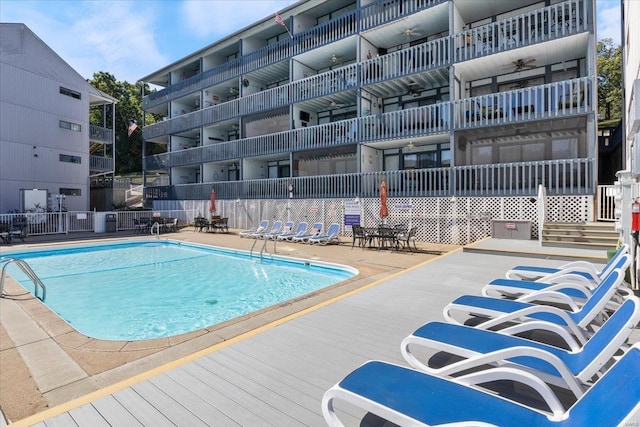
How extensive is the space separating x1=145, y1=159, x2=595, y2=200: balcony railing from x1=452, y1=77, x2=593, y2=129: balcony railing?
72.0 inches

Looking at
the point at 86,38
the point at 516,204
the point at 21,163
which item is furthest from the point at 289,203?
the point at 21,163

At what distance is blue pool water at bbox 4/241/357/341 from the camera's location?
6.49 meters

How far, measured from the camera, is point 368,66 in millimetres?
16312

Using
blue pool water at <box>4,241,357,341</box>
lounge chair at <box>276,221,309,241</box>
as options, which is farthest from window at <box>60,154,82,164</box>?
lounge chair at <box>276,221,309,241</box>

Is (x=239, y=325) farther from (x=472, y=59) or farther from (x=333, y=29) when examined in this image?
(x=333, y=29)

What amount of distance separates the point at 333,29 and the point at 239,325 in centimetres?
1747

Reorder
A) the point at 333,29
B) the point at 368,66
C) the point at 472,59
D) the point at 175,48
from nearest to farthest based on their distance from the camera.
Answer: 1. the point at 472,59
2. the point at 368,66
3. the point at 333,29
4. the point at 175,48

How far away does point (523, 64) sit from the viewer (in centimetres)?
1355

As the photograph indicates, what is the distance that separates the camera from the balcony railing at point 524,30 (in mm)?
11539

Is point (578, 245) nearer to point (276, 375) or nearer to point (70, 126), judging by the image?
point (276, 375)

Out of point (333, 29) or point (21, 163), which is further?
point (21, 163)

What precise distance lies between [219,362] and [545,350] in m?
2.90

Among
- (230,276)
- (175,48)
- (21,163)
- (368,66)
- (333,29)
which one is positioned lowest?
(230,276)

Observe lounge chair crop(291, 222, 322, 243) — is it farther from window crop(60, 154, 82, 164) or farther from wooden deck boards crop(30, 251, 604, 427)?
window crop(60, 154, 82, 164)
